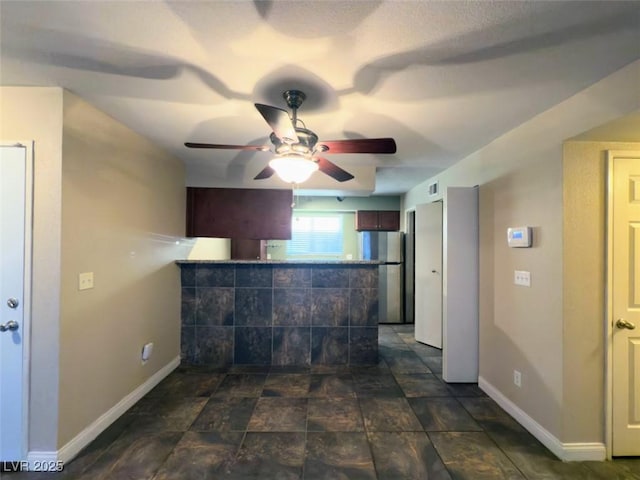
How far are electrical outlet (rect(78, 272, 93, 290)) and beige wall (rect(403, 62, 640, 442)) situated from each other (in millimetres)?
3371

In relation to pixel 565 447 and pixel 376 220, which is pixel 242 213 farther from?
pixel 565 447

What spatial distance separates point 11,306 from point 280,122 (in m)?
2.09

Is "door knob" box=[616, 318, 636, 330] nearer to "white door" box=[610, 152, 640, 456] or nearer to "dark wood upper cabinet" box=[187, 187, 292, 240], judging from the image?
"white door" box=[610, 152, 640, 456]

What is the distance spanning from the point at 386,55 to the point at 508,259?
6.75 ft

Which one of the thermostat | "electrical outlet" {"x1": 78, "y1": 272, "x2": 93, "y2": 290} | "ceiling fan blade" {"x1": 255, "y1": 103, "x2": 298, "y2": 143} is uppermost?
"ceiling fan blade" {"x1": 255, "y1": 103, "x2": 298, "y2": 143}

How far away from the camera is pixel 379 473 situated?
1890mm

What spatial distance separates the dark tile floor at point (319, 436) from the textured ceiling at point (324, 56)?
246cm

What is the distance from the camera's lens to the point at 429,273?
4297 millimetres

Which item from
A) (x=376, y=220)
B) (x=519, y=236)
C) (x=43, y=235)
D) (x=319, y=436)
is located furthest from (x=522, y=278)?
(x=376, y=220)

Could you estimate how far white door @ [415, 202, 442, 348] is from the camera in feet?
13.7

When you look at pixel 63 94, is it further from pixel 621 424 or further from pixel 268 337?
pixel 621 424

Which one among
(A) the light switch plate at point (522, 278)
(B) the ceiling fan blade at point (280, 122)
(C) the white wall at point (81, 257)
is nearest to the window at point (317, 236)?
(C) the white wall at point (81, 257)

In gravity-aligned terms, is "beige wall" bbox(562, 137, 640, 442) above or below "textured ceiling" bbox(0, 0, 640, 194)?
below

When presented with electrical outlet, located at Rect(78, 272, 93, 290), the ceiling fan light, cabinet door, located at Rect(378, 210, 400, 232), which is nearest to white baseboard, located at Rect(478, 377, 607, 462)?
the ceiling fan light
